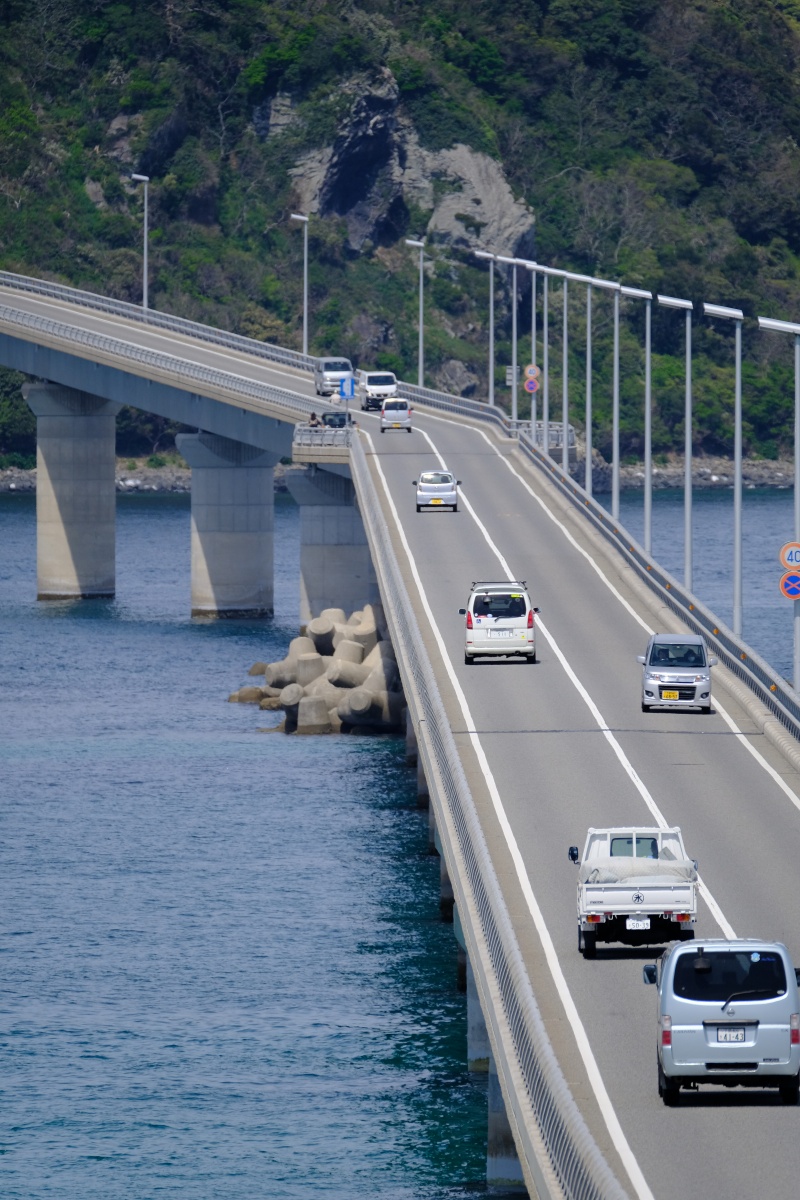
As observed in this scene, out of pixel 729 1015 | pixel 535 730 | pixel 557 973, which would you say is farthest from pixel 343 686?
pixel 729 1015

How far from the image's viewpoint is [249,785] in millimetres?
70438

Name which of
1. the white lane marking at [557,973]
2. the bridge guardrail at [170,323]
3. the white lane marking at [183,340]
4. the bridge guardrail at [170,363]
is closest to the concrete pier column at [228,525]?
the white lane marking at [183,340]

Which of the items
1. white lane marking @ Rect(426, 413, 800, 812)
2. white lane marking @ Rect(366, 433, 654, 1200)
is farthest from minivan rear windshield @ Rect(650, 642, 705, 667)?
white lane marking @ Rect(366, 433, 654, 1200)

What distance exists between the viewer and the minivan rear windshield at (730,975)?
26.9 m

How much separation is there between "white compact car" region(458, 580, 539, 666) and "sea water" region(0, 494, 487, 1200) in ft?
18.6

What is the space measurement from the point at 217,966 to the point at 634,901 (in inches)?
675

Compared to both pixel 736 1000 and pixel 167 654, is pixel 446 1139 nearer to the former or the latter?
pixel 736 1000

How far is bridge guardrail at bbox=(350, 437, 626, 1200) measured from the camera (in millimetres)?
22969

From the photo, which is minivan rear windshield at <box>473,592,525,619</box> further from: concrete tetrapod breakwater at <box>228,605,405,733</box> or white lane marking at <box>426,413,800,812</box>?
concrete tetrapod breakwater at <box>228,605,405,733</box>

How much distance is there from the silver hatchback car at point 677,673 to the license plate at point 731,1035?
26.6 metres

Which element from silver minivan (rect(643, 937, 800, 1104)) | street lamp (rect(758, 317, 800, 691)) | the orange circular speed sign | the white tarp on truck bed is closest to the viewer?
silver minivan (rect(643, 937, 800, 1104))

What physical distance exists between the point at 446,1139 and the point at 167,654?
221 feet

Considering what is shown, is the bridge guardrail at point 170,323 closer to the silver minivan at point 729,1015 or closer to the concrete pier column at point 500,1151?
the concrete pier column at point 500,1151

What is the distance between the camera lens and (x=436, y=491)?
8325cm
